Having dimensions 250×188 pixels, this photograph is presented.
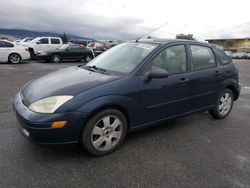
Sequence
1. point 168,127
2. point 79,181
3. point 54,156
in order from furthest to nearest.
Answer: point 168,127, point 54,156, point 79,181

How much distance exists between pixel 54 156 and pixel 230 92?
364 cm

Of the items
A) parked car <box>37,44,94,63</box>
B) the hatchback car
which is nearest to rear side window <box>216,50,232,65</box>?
the hatchback car

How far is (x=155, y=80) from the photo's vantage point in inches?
137

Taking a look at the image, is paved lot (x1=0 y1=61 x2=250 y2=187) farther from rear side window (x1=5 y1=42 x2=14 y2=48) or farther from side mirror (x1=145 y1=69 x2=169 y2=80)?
rear side window (x1=5 y1=42 x2=14 y2=48)

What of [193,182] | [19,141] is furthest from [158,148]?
[19,141]

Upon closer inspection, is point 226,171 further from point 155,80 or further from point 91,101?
point 91,101

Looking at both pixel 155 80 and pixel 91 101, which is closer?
pixel 91 101

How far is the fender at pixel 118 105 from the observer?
2.88 m

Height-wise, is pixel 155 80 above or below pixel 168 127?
above

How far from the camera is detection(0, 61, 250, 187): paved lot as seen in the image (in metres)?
2.68

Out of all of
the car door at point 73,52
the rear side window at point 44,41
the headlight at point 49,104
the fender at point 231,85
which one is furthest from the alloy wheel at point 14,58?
the fender at point 231,85

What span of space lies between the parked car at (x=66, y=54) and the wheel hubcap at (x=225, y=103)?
45.0ft

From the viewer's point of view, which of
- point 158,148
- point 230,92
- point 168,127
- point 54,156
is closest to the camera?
point 54,156

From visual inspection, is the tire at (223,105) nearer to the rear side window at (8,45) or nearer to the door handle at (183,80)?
the door handle at (183,80)
